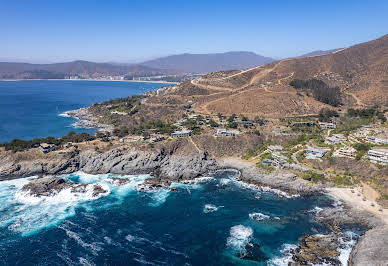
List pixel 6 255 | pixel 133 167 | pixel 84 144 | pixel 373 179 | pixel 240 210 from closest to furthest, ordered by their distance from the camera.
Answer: pixel 6 255 → pixel 240 210 → pixel 373 179 → pixel 133 167 → pixel 84 144

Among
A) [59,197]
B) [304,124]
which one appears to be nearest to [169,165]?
[59,197]

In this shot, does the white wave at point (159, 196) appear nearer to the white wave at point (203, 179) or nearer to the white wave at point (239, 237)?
the white wave at point (203, 179)

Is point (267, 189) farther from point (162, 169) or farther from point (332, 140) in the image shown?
point (332, 140)

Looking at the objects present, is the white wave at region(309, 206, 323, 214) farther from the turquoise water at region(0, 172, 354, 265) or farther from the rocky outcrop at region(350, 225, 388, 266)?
the rocky outcrop at region(350, 225, 388, 266)

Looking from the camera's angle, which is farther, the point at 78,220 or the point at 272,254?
the point at 78,220

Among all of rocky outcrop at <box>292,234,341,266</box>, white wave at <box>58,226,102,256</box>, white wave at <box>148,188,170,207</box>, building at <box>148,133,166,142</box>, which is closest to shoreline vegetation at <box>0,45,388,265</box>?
rocky outcrop at <box>292,234,341,266</box>

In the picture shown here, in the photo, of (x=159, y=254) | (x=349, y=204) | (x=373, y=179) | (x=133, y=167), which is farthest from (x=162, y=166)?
(x=373, y=179)

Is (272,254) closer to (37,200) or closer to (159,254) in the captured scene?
(159,254)

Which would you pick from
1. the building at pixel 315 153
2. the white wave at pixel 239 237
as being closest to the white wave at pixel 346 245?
the white wave at pixel 239 237
